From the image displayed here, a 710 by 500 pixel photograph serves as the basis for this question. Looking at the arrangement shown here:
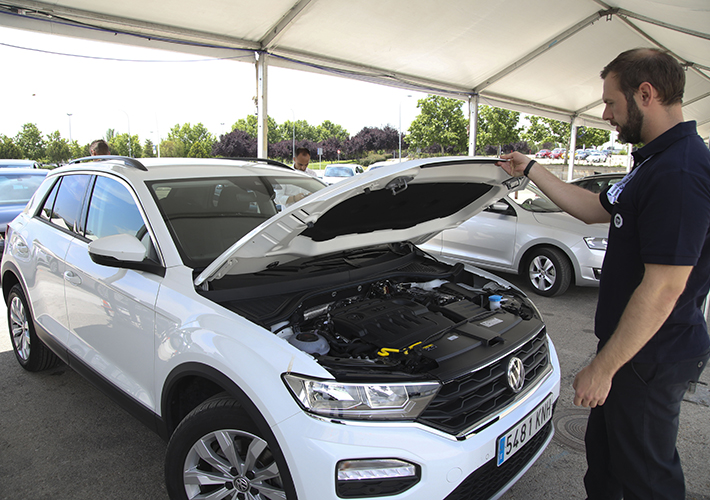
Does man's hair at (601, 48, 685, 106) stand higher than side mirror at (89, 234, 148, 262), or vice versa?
man's hair at (601, 48, 685, 106)

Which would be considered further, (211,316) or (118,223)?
(118,223)

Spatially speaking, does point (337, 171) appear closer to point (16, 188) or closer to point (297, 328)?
point (16, 188)

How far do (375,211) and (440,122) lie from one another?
40149mm

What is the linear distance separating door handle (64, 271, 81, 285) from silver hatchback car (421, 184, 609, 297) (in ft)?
14.4

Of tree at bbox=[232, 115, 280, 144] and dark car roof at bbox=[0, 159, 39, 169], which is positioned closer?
dark car roof at bbox=[0, 159, 39, 169]

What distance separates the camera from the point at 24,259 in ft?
10.8

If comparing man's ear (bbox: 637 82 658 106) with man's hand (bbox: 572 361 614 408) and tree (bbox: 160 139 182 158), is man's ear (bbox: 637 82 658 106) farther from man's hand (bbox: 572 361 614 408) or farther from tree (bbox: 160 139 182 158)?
tree (bbox: 160 139 182 158)

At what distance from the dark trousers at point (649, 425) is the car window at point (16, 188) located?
343 inches

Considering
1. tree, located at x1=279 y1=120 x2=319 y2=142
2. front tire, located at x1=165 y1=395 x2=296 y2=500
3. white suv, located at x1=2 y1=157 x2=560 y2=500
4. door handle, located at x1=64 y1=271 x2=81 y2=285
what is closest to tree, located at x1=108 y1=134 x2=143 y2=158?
tree, located at x1=279 y1=120 x2=319 y2=142

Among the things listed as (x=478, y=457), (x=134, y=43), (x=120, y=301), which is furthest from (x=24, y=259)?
(x=134, y=43)

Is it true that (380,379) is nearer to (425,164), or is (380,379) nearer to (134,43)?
(425,164)

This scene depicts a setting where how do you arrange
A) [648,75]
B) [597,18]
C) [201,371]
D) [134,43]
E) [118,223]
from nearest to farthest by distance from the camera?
[648,75]
[201,371]
[118,223]
[134,43]
[597,18]

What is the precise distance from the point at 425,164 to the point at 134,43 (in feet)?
21.7

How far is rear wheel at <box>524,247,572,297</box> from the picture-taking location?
5.66 metres
